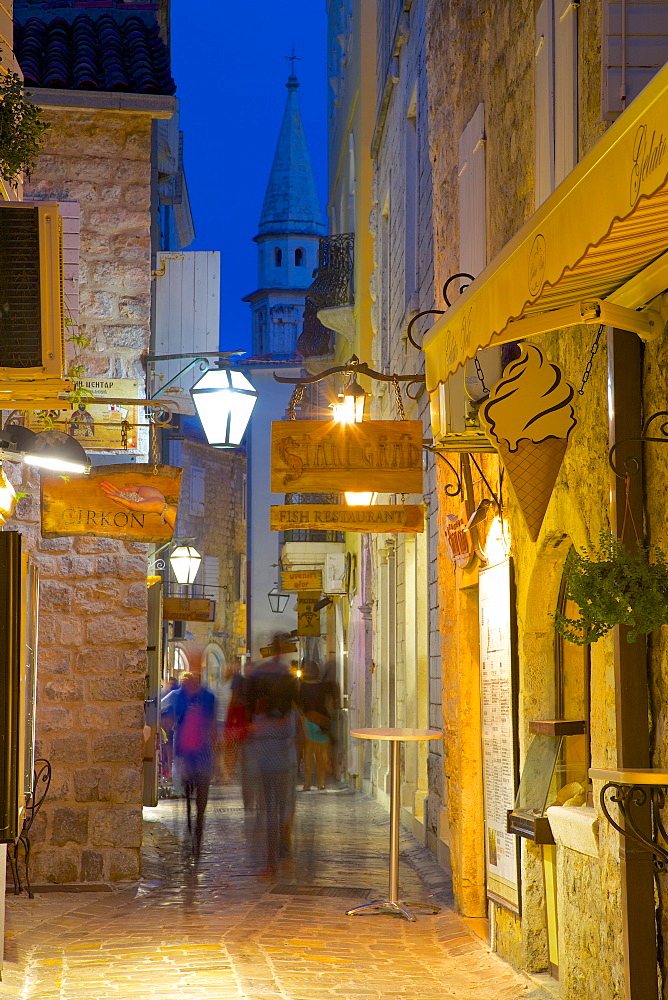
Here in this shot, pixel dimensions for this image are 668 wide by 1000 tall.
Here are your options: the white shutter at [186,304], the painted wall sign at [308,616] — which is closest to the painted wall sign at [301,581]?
the painted wall sign at [308,616]

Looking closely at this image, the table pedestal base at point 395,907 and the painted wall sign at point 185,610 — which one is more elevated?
the painted wall sign at point 185,610

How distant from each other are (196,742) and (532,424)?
28.7 ft

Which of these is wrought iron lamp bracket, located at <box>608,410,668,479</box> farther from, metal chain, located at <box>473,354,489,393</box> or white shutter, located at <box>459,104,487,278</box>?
white shutter, located at <box>459,104,487,278</box>

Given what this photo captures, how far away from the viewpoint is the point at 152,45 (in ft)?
41.0

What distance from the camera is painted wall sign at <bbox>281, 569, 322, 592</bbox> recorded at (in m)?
26.4

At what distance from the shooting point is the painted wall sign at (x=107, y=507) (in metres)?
9.17

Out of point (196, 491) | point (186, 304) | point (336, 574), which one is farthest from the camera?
point (196, 491)

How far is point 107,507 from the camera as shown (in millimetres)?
9195

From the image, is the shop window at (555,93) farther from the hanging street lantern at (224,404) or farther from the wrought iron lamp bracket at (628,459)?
the hanging street lantern at (224,404)

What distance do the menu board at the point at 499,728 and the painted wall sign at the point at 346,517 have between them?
6.17ft

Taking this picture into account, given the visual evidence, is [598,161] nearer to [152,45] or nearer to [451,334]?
[451,334]

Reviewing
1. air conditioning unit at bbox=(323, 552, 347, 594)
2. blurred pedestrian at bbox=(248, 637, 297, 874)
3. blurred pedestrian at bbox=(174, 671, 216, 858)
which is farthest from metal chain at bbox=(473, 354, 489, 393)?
air conditioning unit at bbox=(323, 552, 347, 594)

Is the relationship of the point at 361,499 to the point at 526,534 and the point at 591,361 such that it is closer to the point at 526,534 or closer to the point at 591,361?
the point at 526,534

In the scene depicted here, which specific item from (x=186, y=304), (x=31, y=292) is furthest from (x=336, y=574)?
(x=31, y=292)
